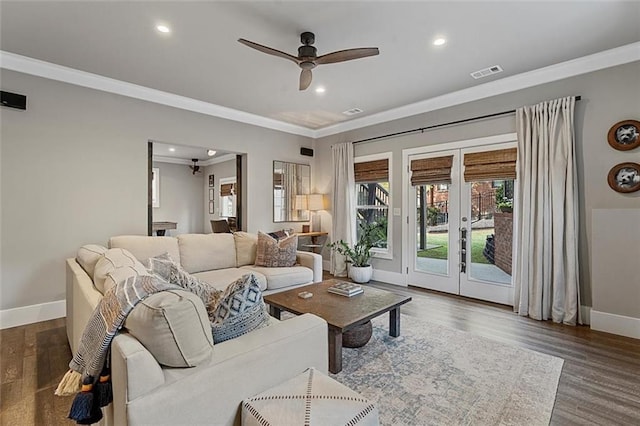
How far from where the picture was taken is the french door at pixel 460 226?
4137 millimetres

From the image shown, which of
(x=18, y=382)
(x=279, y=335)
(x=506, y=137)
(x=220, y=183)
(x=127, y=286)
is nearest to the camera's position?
(x=127, y=286)

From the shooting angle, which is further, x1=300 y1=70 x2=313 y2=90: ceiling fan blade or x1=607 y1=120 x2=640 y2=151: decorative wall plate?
x1=607 y1=120 x2=640 y2=151: decorative wall plate

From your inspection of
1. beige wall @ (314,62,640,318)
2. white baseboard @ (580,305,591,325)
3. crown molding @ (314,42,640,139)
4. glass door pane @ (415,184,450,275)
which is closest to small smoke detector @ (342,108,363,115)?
crown molding @ (314,42,640,139)

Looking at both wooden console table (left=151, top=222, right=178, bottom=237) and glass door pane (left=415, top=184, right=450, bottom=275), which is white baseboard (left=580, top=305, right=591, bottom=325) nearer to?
glass door pane (left=415, top=184, right=450, bottom=275)

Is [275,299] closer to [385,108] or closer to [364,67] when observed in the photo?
[364,67]

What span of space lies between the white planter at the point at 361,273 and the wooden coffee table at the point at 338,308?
6.30 feet

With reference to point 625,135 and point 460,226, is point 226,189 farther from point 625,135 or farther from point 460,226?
point 625,135

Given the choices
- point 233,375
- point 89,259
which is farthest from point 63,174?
point 233,375

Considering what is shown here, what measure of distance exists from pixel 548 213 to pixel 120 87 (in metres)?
5.35

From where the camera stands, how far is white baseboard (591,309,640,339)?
307cm

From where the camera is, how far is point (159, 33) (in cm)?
285

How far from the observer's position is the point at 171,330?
123cm

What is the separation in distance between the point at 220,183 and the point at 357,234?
443cm

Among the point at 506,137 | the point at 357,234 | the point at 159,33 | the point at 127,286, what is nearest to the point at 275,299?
the point at 127,286
